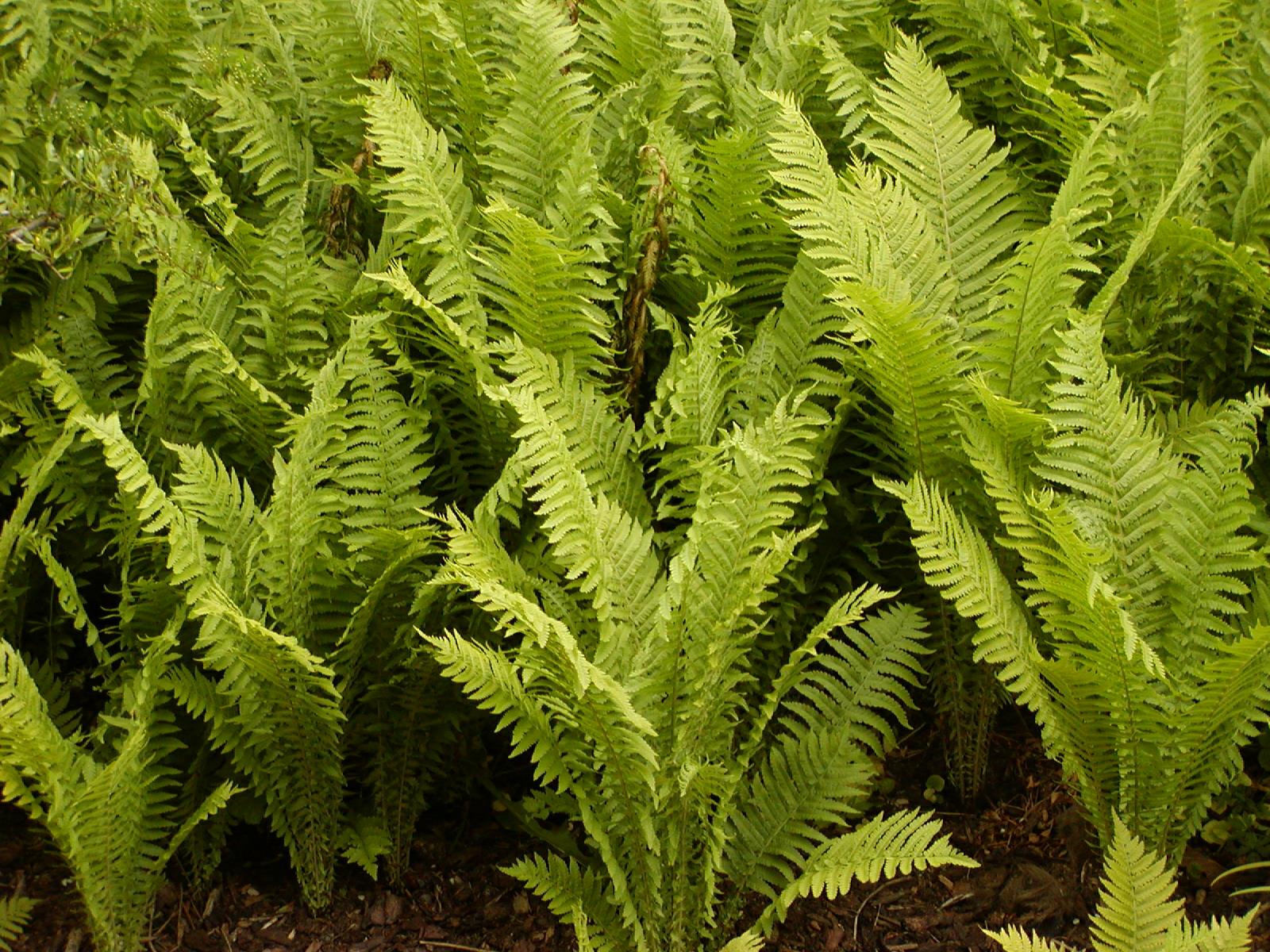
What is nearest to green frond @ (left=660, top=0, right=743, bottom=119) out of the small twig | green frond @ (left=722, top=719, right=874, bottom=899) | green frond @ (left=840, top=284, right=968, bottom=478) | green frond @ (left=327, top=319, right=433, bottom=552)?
green frond @ (left=840, top=284, right=968, bottom=478)

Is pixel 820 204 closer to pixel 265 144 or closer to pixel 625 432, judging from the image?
pixel 625 432

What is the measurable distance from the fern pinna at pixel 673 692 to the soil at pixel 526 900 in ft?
0.54

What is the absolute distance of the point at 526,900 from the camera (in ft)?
8.04

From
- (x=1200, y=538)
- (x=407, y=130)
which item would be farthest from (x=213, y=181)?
(x=1200, y=538)

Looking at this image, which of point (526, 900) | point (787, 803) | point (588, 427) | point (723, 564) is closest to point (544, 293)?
point (588, 427)

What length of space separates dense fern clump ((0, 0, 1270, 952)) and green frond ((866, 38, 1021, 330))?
1 cm

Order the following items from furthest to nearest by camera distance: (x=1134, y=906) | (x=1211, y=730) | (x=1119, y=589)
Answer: (x=1119, y=589)
(x=1211, y=730)
(x=1134, y=906)

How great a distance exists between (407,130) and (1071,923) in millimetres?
2107

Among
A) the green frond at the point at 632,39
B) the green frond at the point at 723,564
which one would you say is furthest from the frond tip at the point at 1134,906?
the green frond at the point at 632,39

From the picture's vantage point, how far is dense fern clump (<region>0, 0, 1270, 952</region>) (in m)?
2.17

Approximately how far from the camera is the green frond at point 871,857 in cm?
203

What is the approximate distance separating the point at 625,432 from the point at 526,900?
3.21ft

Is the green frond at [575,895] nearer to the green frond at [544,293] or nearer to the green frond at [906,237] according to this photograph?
the green frond at [544,293]

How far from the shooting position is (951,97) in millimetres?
2867
